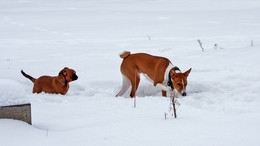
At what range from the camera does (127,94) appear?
9.48 m

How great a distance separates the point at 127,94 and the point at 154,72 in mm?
693

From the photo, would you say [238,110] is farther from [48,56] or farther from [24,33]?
[24,33]

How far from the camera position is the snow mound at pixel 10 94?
511 centimetres

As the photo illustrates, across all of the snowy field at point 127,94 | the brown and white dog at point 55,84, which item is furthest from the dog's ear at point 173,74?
the brown and white dog at point 55,84

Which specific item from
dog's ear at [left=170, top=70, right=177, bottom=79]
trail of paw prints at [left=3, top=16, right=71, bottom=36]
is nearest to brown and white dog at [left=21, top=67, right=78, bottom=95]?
dog's ear at [left=170, top=70, right=177, bottom=79]

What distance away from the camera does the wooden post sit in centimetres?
509

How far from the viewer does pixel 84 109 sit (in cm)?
674

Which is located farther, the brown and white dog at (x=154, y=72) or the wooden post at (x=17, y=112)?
the brown and white dog at (x=154, y=72)

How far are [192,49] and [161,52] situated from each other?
92cm

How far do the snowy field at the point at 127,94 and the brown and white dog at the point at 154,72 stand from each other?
0.90ft

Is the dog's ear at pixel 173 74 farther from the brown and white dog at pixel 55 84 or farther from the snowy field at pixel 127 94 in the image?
the brown and white dog at pixel 55 84

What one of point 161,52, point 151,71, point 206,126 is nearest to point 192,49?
point 161,52

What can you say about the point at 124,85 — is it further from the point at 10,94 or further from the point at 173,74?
the point at 10,94

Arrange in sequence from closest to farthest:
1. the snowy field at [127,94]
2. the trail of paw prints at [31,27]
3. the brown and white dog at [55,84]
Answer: the snowy field at [127,94]
the brown and white dog at [55,84]
the trail of paw prints at [31,27]
